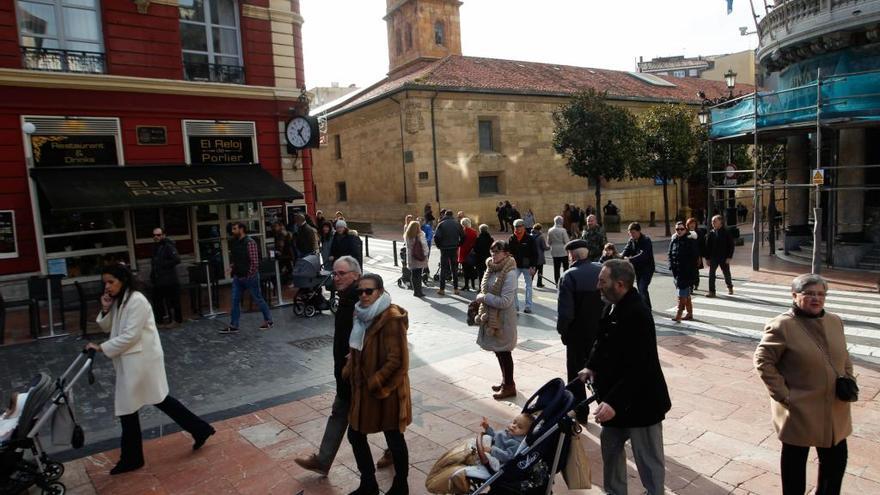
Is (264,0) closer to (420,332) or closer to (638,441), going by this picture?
(420,332)

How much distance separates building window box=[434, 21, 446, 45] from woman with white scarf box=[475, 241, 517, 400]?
40.3m

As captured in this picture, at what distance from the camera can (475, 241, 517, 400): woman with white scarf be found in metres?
6.26

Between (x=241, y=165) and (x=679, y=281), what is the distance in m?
10.8

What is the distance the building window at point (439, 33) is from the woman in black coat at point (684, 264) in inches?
1450

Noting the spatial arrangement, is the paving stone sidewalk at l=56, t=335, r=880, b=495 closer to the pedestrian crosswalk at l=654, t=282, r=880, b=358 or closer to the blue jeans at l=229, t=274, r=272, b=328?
the pedestrian crosswalk at l=654, t=282, r=880, b=358

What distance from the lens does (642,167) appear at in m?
27.3

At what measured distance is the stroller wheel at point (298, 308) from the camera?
1145 cm

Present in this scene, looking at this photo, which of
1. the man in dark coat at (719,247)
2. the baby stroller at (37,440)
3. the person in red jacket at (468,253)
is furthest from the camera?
the person in red jacket at (468,253)

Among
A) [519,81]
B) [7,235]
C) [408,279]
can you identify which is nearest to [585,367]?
[408,279]

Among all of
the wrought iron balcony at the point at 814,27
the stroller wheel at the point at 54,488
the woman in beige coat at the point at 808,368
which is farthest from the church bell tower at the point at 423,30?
the woman in beige coat at the point at 808,368

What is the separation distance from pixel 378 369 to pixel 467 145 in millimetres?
28368

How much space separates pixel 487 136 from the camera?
A: 1309 inches

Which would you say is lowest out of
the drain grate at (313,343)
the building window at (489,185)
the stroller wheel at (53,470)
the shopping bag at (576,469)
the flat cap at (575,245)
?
the drain grate at (313,343)

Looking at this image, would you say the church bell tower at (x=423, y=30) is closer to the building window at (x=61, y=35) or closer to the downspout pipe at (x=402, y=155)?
the downspout pipe at (x=402, y=155)
